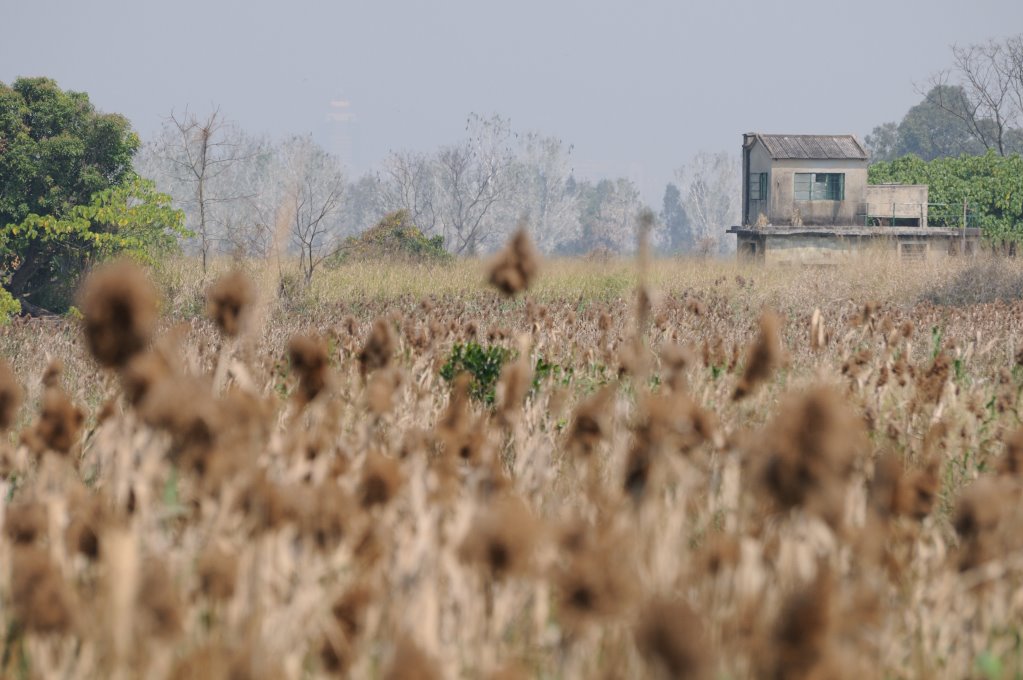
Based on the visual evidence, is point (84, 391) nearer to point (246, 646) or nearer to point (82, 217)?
point (246, 646)

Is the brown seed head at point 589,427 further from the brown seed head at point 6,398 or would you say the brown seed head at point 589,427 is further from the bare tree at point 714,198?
the bare tree at point 714,198

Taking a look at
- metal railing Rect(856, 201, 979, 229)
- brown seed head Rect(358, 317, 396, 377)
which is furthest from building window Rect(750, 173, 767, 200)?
brown seed head Rect(358, 317, 396, 377)

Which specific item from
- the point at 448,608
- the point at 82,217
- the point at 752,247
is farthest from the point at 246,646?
the point at 752,247

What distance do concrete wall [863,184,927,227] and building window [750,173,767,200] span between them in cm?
342

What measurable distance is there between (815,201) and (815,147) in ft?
6.83

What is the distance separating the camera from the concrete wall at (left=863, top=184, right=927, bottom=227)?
4116 cm

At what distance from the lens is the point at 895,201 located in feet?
135

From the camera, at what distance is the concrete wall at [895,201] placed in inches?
1620

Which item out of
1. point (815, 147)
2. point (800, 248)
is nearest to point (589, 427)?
point (800, 248)

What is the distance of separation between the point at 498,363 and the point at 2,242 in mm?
15299

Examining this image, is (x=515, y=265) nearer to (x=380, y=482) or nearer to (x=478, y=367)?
(x=380, y=482)

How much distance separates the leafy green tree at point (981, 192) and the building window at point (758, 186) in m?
5.66

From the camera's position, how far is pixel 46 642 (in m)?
1.63

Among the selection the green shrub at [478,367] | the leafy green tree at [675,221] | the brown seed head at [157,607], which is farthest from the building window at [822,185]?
the leafy green tree at [675,221]
